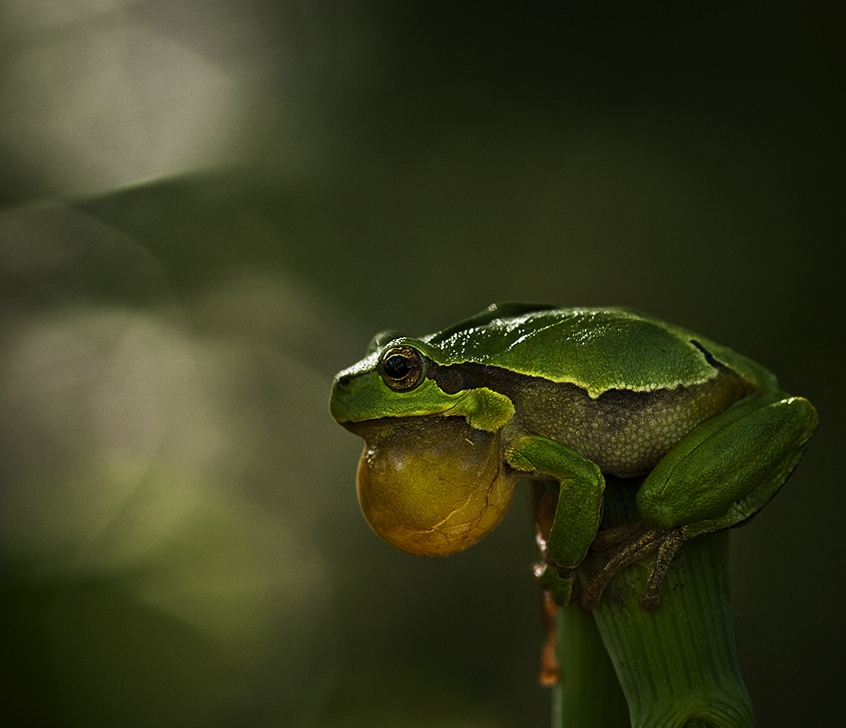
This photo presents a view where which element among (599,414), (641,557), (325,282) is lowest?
(641,557)

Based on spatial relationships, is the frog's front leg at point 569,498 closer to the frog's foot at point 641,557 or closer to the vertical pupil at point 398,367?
the frog's foot at point 641,557

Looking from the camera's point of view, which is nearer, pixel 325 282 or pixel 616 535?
pixel 616 535

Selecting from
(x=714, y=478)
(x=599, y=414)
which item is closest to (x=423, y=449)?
(x=599, y=414)

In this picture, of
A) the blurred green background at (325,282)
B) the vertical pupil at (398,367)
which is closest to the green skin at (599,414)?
the vertical pupil at (398,367)

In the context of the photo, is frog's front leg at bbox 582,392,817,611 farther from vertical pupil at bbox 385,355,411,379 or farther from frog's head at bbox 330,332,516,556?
vertical pupil at bbox 385,355,411,379

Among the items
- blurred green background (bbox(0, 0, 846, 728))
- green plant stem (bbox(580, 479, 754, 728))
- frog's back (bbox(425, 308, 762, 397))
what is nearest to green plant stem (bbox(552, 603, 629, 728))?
green plant stem (bbox(580, 479, 754, 728))

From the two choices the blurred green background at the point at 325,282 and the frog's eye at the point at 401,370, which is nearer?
the frog's eye at the point at 401,370

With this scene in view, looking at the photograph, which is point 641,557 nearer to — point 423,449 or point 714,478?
point 714,478
